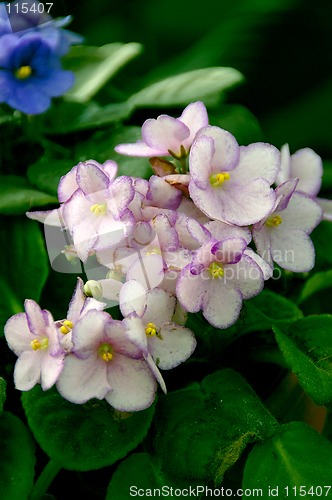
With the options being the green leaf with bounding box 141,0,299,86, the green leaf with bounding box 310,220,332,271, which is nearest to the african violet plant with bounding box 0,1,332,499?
the green leaf with bounding box 310,220,332,271

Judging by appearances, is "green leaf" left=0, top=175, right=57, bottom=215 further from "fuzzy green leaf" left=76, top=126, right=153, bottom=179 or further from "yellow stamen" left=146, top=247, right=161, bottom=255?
"yellow stamen" left=146, top=247, right=161, bottom=255

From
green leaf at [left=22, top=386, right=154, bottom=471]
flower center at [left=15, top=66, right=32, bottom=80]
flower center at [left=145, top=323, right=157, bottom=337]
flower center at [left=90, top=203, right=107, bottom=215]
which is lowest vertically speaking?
green leaf at [left=22, top=386, right=154, bottom=471]

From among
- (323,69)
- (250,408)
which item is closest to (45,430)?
(250,408)

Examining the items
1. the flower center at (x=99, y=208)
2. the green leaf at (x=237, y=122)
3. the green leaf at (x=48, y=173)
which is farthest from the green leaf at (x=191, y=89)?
the flower center at (x=99, y=208)

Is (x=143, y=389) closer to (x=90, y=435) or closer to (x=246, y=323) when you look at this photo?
(x=90, y=435)

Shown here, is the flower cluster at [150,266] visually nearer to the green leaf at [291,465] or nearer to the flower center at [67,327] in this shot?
the flower center at [67,327]

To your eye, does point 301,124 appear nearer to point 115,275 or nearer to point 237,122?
point 237,122

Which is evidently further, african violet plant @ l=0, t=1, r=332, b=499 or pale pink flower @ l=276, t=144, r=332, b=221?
pale pink flower @ l=276, t=144, r=332, b=221
